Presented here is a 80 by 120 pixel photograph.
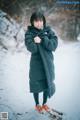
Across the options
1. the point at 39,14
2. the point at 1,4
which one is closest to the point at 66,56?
the point at 39,14

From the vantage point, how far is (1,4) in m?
3.02

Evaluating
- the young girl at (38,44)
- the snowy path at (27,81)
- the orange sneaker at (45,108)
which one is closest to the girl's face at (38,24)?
the young girl at (38,44)

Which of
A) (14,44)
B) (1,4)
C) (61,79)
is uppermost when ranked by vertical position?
(1,4)

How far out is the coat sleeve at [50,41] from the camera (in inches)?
117

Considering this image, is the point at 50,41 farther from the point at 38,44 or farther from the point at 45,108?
the point at 45,108

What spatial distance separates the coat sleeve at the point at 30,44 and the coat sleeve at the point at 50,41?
2.1 inches

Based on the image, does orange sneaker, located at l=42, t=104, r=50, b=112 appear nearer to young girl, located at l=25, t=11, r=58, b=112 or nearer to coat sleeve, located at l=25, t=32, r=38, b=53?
young girl, located at l=25, t=11, r=58, b=112

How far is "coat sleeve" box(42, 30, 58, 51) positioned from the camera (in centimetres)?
297

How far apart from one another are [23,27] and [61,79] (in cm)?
36

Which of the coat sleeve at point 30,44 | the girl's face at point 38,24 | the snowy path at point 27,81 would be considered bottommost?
the snowy path at point 27,81

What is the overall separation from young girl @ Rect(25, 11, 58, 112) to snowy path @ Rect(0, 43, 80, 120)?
0.04 m

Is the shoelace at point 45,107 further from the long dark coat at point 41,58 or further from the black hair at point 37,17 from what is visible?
the black hair at point 37,17

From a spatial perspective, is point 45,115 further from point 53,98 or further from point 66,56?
point 66,56

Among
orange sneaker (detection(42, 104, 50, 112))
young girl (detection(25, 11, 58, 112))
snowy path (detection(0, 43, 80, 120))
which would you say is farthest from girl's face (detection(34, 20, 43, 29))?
orange sneaker (detection(42, 104, 50, 112))
